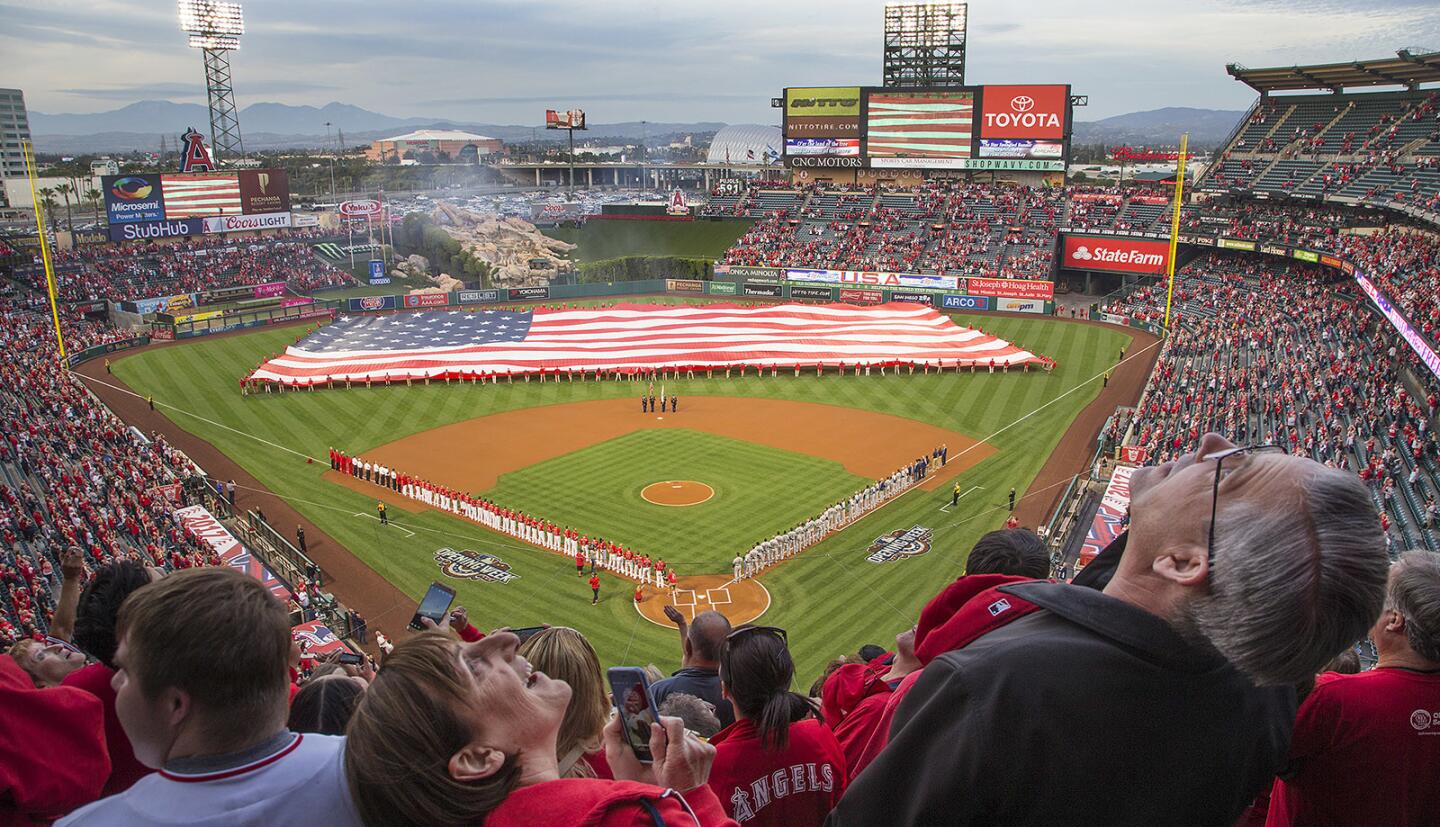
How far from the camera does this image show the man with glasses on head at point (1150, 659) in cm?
218

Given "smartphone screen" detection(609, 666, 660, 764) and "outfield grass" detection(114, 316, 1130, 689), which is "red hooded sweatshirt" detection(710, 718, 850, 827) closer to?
"smartphone screen" detection(609, 666, 660, 764)

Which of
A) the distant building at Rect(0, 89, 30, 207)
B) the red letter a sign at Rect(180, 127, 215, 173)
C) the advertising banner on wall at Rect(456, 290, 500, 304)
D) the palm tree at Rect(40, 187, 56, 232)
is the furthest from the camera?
the distant building at Rect(0, 89, 30, 207)

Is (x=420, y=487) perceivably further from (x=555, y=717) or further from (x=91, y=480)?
(x=555, y=717)

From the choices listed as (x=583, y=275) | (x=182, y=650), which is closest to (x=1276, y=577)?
(x=182, y=650)

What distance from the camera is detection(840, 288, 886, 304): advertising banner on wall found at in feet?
212

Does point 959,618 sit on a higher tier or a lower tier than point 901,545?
higher

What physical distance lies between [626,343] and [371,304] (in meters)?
24.4

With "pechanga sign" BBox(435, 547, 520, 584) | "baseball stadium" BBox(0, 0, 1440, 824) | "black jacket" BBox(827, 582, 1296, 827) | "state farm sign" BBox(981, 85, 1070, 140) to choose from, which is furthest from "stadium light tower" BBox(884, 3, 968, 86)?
"black jacket" BBox(827, 582, 1296, 827)

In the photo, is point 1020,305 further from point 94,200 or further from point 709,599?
point 94,200

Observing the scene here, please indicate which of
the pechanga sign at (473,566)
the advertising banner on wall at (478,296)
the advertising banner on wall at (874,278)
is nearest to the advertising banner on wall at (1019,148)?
the advertising banner on wall at (874,278)

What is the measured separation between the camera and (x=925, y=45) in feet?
246

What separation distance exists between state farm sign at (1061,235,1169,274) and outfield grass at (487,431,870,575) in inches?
1641

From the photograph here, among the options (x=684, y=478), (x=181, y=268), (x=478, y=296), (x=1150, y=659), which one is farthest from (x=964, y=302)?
(x=1150, y=659)

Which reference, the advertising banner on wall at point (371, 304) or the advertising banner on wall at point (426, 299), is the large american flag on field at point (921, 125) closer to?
the advertising banner on wall at point (426, 299)
